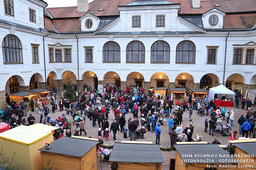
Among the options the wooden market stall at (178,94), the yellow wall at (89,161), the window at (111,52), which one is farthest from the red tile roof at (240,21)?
the yellow wall at (89,161)

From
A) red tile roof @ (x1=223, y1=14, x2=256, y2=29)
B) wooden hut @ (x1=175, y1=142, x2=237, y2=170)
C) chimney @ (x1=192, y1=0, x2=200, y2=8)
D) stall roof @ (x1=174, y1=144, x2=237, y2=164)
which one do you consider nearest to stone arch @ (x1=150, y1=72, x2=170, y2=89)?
red tile roof @ (x1=223, y1=14, x2=256, y2=29)

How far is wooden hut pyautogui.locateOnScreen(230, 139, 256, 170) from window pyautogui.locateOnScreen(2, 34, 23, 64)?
21.8 meters

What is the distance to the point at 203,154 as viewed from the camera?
6746 millimetres

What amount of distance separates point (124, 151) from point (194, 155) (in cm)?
272

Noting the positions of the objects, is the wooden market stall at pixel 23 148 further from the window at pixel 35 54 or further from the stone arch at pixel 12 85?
the window at pixel 35 54

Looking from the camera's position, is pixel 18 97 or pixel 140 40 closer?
pixel 18 97

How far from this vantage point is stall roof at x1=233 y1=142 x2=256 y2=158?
6.69 metres

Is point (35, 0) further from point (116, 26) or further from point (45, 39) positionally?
point (116, 26)

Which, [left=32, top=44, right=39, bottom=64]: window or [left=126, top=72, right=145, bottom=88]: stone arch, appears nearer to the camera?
[left=32, top=44, right=39, bottom=64]: window

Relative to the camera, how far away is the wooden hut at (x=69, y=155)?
689 centimetres

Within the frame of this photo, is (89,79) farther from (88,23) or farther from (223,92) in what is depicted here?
(223,92)

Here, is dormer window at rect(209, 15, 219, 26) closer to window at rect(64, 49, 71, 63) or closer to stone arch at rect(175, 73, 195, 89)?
stone arch at rect(175, 73, 195, 89)

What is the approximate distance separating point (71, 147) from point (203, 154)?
17.4ft

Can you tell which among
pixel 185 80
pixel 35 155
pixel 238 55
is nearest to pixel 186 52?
pixel 185 80
